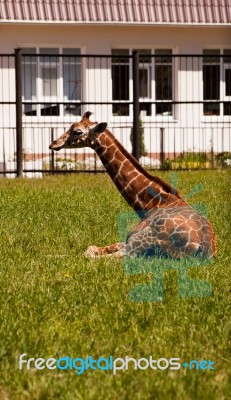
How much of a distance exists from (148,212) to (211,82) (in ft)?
64.4

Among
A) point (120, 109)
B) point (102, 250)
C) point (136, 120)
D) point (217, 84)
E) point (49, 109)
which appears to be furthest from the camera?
point (217, 84)

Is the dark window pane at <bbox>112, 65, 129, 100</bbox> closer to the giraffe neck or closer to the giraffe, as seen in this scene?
the giraffe

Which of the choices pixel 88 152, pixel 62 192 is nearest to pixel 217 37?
pixel 88 152

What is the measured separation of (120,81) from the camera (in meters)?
27.6

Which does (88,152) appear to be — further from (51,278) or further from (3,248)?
(51,278)

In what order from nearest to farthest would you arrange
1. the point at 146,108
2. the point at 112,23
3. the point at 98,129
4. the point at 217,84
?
the point at 98,129 → the point at 112,23 → the point at 146,108 → the point at 217,84

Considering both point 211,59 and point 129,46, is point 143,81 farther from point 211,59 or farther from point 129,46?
point 211,59

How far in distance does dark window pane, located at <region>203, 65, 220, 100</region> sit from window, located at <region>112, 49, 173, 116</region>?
884mm

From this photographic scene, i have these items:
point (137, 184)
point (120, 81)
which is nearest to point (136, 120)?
point (120, 81)

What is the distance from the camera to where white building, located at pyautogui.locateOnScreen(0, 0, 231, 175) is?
26.7 m

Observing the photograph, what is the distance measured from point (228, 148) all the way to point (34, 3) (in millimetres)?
5710

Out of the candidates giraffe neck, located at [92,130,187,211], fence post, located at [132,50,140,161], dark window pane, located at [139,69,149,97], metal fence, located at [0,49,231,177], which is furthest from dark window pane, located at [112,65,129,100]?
giraffe neck, located at [92,130,187,211]

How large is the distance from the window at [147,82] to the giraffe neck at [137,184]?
1785 cm

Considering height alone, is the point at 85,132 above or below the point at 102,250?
above
